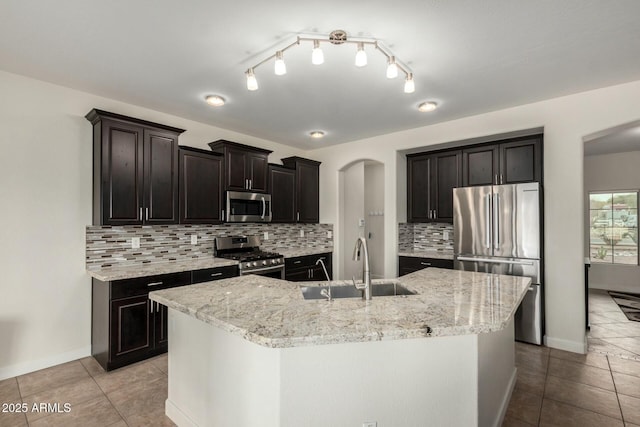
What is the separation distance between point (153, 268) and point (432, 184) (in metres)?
3.68

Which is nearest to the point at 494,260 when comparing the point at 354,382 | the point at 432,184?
the point at 432,184

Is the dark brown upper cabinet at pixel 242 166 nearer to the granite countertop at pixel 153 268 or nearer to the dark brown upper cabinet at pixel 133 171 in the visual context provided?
the dark brown upper cabinet at pixel 133 171

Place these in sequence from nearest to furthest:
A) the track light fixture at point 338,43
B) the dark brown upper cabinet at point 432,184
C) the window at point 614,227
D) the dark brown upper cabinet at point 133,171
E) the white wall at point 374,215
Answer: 1. the track light fixture at point 338,43
2. the dark brown upper cabinet at point 133,171
3. the dark brown upper cabinet at point 432,184
4. the window at point 614,227
5. the white wall at point 374,215

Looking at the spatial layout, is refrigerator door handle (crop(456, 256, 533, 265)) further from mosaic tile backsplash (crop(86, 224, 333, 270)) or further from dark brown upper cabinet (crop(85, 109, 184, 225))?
dark brown upper cabinet (crop(85, 109, 184, 225))

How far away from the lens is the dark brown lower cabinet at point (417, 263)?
4.04m

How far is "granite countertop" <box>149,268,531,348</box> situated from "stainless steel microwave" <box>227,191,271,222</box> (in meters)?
1.93

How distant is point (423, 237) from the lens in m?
4.83

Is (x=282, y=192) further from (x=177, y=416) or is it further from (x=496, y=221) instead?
(x=177, y=416)

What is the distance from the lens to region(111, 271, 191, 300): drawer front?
2789mm

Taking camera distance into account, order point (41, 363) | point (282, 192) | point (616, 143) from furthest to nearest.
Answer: point (616, 143)
point (282, 192)
point (41, 363)

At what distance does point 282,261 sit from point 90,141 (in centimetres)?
254

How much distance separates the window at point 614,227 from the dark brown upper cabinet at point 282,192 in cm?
578

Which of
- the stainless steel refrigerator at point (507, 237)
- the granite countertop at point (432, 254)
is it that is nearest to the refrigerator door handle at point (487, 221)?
the stainless steel refrigerator at point (507, 237)

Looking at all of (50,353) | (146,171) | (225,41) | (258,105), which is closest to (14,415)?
(50,353)
